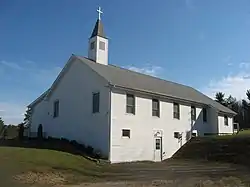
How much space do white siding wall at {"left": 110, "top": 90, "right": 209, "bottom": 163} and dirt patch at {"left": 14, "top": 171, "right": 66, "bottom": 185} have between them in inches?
348

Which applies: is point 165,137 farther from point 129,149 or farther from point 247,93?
point 247,93

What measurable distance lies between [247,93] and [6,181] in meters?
70.4

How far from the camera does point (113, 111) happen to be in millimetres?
25922

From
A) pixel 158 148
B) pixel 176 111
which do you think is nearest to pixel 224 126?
pixel 176 111

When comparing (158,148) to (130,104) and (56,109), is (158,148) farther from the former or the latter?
(56,109)

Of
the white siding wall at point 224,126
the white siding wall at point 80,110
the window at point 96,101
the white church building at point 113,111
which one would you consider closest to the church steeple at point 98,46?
the white church building at point 113,111

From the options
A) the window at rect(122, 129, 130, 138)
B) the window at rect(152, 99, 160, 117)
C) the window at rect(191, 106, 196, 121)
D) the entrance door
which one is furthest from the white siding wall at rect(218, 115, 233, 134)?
the window at rect(122, 129, 130, 138)

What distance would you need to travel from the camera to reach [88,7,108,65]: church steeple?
31562 mm

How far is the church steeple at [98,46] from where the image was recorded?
104 ft

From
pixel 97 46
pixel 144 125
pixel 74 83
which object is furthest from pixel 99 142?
pixel 97 46

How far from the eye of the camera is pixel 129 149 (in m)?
26.8

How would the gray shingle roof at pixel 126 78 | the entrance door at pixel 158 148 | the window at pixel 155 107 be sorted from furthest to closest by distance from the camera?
the window at pixel 155 107 < the entrance door at pixel 158 148 < the gray shingle roof at pixel 126 78

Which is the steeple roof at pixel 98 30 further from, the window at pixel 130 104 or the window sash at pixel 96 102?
the window at pixel 130 104

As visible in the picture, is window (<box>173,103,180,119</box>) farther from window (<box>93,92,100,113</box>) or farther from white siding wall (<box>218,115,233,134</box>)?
window (<box>93,92,100,113</box>)
